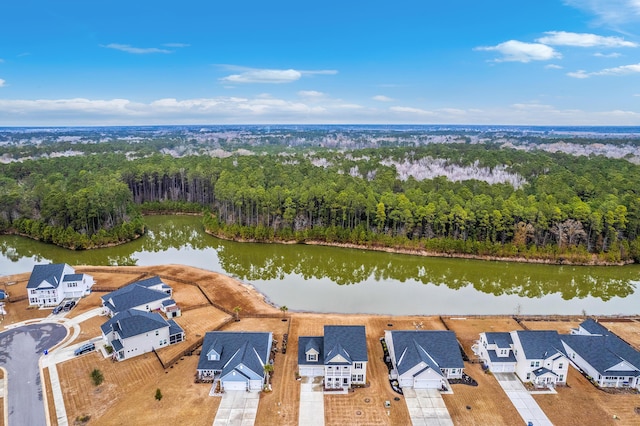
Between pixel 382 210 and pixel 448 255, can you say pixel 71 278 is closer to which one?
pixel 382 210

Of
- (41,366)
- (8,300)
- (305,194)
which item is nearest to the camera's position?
(41,366)

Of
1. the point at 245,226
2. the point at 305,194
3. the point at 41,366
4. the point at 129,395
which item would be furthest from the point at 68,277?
the point at 305,194

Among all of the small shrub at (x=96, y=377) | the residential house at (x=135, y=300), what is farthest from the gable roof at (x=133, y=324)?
the residential house at (x=135, y=300)

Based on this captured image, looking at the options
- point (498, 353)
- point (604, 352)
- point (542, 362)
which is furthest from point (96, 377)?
point (604, 352)

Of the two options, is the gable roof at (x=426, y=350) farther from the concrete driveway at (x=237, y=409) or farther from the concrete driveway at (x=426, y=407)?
the concrete driveway at (x=237, y=409)

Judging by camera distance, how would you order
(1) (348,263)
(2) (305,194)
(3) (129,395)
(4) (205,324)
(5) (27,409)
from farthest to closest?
(2) (305,194), (1) (348,263), (4) (205,324), (3) (129,395), (5) (27,409)

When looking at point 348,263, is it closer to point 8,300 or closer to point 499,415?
point 499,415
